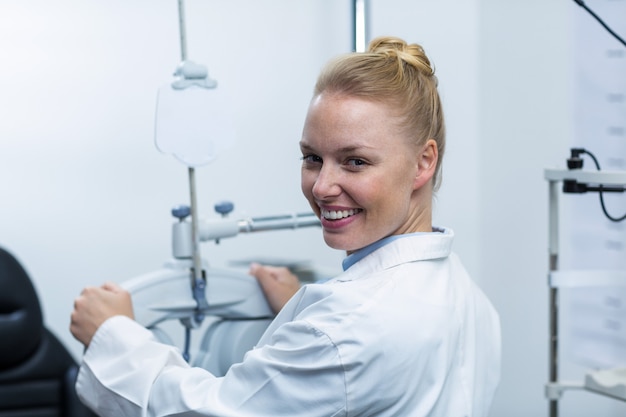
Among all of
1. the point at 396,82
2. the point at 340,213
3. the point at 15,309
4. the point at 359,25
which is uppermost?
the point at 359,25

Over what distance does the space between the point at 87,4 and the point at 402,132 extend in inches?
53.6

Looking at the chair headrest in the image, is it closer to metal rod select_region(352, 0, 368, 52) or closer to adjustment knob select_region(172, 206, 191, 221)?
adjustment knob select_region(172, 206, 191, 221)

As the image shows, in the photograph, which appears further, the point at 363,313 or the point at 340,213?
the point at 340,213

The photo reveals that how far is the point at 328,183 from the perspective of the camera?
1.26 m

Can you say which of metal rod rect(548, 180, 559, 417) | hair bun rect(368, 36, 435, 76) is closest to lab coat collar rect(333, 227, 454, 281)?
hair bun rect(368, 36, 435, 76)

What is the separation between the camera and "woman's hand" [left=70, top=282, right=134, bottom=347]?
1.45m

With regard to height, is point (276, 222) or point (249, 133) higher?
point (249, 133)

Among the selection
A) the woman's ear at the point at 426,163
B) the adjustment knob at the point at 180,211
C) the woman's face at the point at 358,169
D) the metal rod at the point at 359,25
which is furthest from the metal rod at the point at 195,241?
the metal rod at the point at 359,25

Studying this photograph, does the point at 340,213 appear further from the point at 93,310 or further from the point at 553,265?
the point at 553,265

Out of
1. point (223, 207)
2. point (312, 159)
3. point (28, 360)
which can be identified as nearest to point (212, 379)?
point (312, 159)

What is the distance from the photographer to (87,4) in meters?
2.32

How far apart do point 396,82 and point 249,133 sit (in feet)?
4.20

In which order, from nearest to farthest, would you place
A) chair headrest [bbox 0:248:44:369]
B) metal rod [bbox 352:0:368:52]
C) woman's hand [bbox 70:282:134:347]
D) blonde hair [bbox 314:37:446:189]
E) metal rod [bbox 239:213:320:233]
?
blonde hair [bbox 314:37:446:189]
woman's hand [bbox 70:282:134:347]
metal rod [bbox 239:213:320:233]
chair headrest [bbox 0:248:44:369]
metal rod [bbox 352:0:368:52]

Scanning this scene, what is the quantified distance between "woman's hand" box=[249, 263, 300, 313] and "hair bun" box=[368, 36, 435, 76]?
55cm
